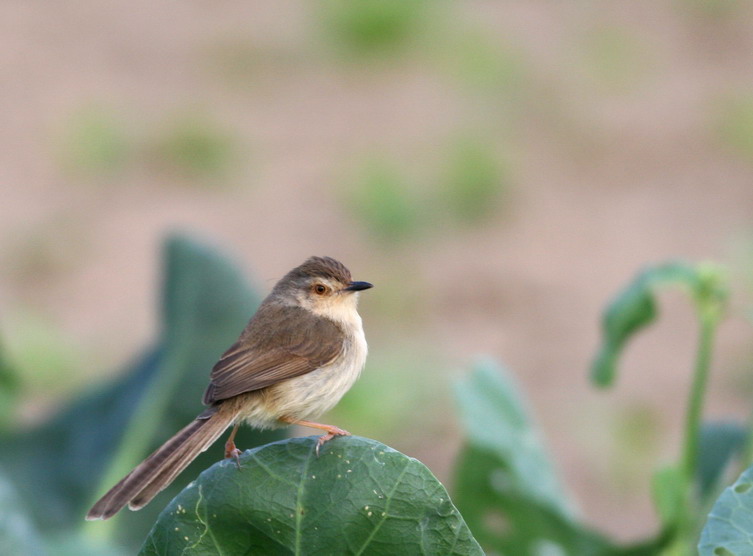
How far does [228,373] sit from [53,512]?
5.93 ft

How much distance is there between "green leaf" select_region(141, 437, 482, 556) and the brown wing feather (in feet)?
2.06

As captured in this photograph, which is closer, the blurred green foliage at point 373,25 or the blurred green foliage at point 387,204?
the blurred green foliage at point 387,204

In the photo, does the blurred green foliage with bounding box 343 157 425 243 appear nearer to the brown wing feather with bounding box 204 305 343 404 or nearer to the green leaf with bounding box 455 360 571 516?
the green leaf with bounding box 455 360 571 516

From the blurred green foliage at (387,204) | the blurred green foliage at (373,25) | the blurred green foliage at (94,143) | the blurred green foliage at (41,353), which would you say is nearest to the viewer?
the blurred green foliage at (41,353)

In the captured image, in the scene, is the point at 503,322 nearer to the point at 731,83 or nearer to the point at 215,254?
the point at 731,83

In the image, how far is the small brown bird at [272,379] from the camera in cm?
308

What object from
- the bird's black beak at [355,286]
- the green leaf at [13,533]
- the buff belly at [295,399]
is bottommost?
the green leaf at [13,533]

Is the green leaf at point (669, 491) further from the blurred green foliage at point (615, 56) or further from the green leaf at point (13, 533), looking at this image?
the blurred green foliage at point (615, 56)

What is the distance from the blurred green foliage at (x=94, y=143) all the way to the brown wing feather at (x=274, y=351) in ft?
24.2

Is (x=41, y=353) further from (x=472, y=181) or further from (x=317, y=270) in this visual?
(x=317, y=270)

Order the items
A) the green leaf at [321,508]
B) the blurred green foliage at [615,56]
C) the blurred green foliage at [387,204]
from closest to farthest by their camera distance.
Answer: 1. the green leaf at [321,508]
2. the blurred green foliage at [387,204]
3. the blurred green foliage at [615,56]

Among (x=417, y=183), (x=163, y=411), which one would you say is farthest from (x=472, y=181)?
(x=163, y=411)

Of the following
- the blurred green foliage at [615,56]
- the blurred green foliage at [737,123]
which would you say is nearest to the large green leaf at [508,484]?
the blurred green foliage at [737,123]

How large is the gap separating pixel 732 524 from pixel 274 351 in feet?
4.61
